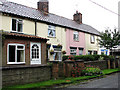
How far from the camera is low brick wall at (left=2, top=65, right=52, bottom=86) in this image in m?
7.78

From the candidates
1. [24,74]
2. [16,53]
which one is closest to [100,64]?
[16,53]

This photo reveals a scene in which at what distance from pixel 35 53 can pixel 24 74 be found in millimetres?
6610

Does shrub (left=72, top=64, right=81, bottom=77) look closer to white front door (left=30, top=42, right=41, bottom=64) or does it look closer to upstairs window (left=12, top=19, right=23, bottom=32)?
white front door (left=30, top=42, right=41, bottom=64)

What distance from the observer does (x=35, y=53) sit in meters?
15.1

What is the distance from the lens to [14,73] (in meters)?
8.12

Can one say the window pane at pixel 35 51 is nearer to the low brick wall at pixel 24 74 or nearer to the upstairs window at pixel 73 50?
the low brick wall at pixel 24 74

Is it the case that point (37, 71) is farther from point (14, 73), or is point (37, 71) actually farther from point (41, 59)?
point (41, 59)

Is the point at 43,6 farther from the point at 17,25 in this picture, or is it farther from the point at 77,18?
the point at 77,18

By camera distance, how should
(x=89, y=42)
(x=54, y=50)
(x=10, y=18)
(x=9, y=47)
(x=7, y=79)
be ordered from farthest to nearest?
(x=89, y=42) < (x=54, y=50) < (x=10, y=18) < (x=9, y=47) < (x=7, y=79)

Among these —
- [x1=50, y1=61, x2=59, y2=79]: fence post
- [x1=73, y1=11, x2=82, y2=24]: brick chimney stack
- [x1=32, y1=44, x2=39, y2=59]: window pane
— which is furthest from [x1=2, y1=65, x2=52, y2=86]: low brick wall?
[x1=73, y1=11, x2=82, y2=24]: brick chimney stack

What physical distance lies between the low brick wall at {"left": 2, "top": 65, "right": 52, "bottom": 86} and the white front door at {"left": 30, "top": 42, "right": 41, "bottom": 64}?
193 inches

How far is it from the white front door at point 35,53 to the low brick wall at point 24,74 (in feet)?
16.1

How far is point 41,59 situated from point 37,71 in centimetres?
597

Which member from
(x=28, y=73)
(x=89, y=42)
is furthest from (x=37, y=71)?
(x=89, y=42)
